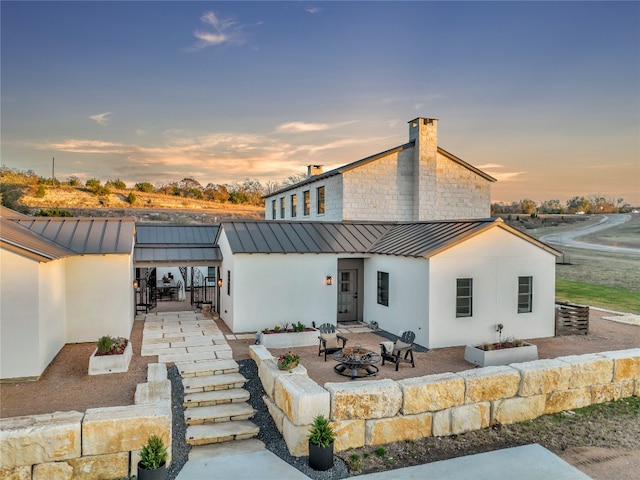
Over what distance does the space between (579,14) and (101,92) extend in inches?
786

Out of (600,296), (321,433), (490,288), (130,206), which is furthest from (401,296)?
(130,206)

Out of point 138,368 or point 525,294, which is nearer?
point 138,368

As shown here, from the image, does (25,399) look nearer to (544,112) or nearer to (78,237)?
(78,237)

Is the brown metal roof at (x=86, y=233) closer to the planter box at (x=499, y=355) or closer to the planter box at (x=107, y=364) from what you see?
the planter box at (x=107, y=364)

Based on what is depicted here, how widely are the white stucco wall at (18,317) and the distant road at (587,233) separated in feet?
146

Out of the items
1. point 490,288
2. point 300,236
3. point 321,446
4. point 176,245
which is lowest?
point 321,446

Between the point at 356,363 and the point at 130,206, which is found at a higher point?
the point at 130,206

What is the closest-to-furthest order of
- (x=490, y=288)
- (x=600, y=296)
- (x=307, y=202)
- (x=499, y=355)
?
(x=499, y=355)
(x=490, y=288)
(x=600, y=296)
(x=307, y=202)

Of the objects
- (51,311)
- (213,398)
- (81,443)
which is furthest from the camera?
(51,311)

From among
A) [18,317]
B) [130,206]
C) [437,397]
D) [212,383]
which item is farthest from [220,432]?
[130,206]

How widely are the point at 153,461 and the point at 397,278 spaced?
1003 cm

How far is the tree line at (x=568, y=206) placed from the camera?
75.4 m

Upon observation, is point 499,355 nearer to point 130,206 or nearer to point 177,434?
point 177,434

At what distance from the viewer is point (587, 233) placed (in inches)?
2058
